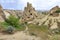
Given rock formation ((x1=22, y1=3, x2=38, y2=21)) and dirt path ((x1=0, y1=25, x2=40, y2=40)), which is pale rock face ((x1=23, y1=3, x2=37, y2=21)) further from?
dirt path ((x1=0, y1=25, x2=40, y2=40))

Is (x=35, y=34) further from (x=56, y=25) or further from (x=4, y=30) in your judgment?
(x=56, y=25)

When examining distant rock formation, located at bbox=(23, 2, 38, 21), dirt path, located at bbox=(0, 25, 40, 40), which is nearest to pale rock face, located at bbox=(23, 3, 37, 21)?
distant rock formation, located at bbox=(23, 2, 38, 21)

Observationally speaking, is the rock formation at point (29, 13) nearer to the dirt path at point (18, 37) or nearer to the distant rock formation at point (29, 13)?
the distant rock formation at point (29, 13)

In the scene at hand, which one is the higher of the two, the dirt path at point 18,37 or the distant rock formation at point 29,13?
the dirt path at point 18,37

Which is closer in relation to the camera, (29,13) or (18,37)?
(18,37)

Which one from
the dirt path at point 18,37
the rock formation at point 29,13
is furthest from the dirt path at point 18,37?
the rock formation at point 29,13

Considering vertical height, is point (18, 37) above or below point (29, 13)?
above

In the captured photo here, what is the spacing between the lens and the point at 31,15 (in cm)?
6450

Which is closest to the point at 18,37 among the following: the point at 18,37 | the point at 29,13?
the point at 18,37

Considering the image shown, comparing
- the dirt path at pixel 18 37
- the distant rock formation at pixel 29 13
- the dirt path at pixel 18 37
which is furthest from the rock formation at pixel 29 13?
the dirt path at pixel 18 37

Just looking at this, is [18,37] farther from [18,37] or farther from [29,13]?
[29,13]

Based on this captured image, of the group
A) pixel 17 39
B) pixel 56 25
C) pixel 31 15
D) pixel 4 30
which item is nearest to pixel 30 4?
pixel 31 15

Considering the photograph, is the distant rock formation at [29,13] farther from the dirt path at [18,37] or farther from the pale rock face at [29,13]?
the dirt path at [18,37]

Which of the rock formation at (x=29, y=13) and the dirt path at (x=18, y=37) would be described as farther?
the rock formation at (x=29, y=13)
